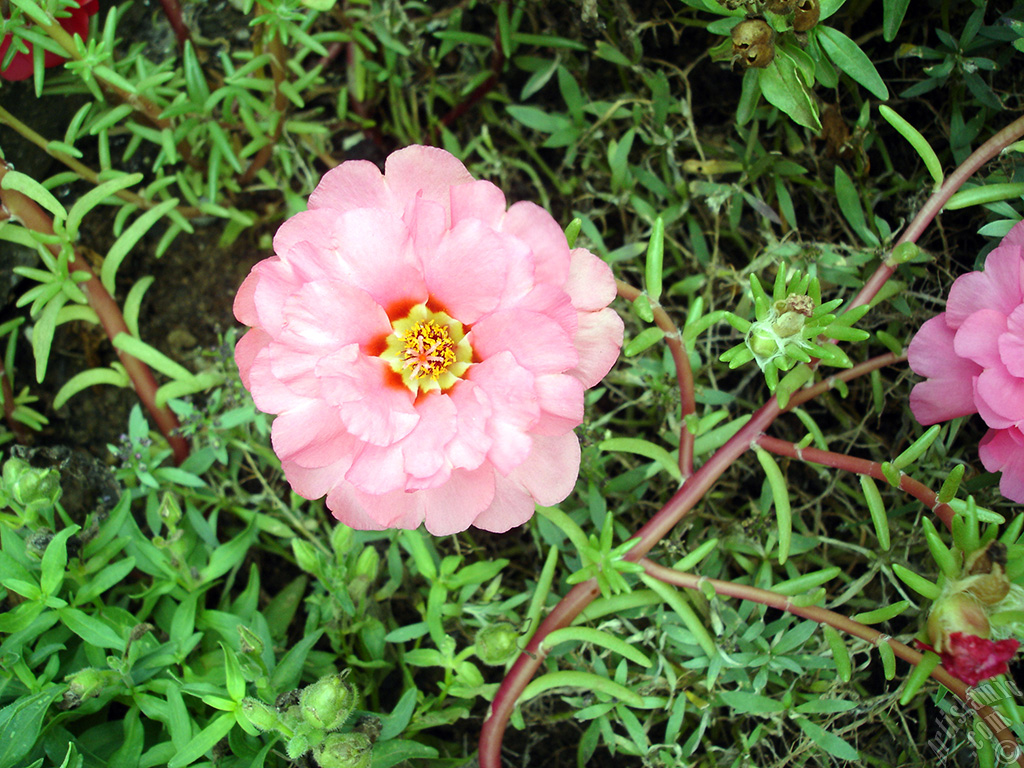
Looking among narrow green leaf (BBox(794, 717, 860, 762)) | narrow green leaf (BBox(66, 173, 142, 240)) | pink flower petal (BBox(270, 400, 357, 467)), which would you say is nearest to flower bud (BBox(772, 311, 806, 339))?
pink flower petal (BBox(270, 400, 357, 467))

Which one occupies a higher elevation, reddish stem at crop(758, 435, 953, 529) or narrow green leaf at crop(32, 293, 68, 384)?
narrow green leaf at crop(32, 293, 68, 384)

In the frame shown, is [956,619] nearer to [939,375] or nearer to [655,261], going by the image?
[939,375]

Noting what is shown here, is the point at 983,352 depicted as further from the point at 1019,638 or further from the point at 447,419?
the point at 447,419

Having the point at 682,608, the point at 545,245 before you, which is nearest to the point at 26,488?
the point at 545,245

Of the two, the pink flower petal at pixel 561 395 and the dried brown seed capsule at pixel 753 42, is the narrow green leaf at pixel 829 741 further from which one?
the dried brown seed capsule at pixel 753 42

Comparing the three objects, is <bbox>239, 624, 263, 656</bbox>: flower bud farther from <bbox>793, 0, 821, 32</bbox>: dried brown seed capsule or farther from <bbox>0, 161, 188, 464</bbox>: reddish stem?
<bbox>793, 0, 821, 32</bbox>: dried brown seed capsule

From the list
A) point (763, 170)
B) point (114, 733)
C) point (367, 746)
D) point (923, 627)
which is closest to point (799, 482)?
point (923, 627)

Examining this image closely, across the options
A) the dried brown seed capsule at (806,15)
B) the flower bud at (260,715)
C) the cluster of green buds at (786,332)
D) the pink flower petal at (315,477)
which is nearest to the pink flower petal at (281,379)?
the pink flower petal at (315,477)
